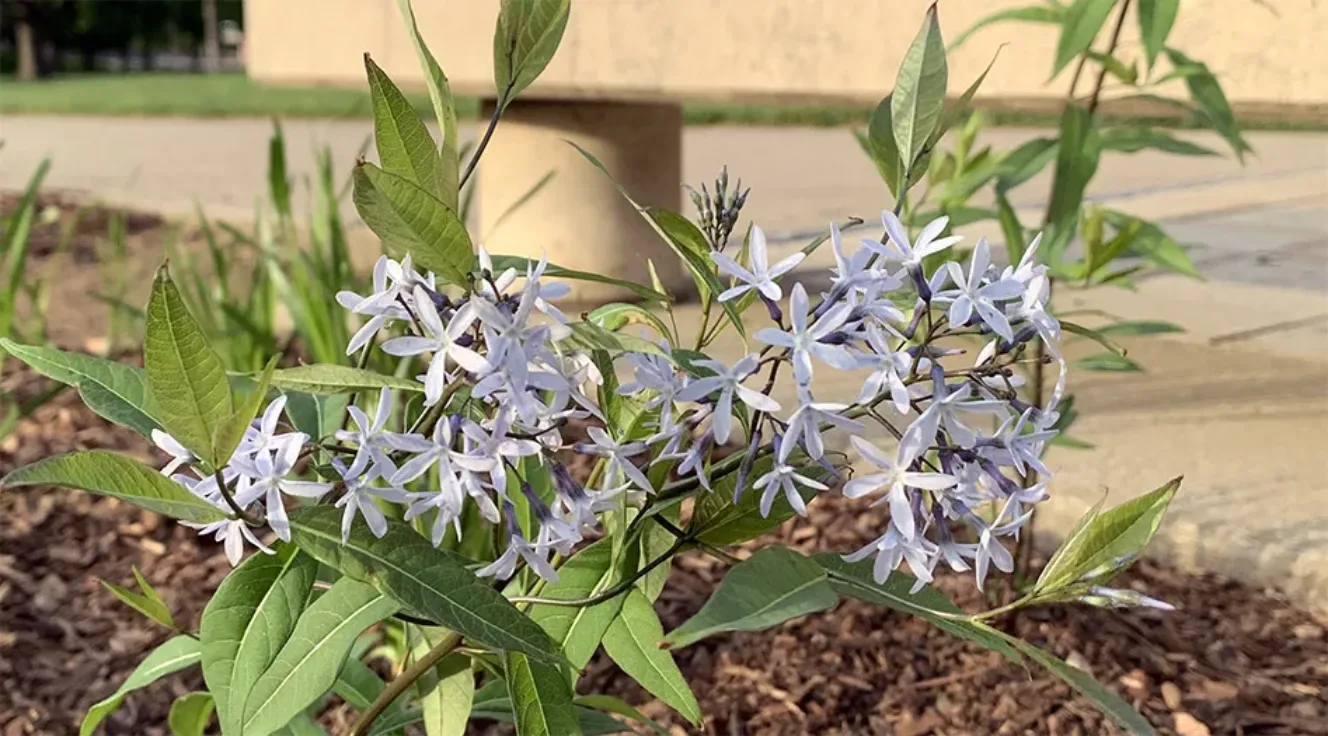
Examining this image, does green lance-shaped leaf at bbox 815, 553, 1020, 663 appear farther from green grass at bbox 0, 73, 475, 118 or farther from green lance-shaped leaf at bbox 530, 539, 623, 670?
green grass at bbox 0, 73, 475, 118

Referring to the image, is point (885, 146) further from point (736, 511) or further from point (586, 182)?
point (586, 182)

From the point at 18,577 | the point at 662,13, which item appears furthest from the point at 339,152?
the point at 18,577

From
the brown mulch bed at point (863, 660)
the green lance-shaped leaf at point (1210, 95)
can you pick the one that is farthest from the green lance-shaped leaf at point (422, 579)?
the green lance-shaped leaf at point (1210, 95)

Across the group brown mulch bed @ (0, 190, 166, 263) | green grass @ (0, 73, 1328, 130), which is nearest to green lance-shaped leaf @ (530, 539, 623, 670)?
brown mulch bed @ (0, 190, 166, 263)

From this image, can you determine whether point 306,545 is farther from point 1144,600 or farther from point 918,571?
point 1144,600

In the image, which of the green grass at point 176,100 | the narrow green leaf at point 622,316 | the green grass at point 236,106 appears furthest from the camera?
the green grass at point 176,100

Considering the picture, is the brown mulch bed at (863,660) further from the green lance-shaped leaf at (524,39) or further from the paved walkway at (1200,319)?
the green lance-shaped leaf at (524,39)
